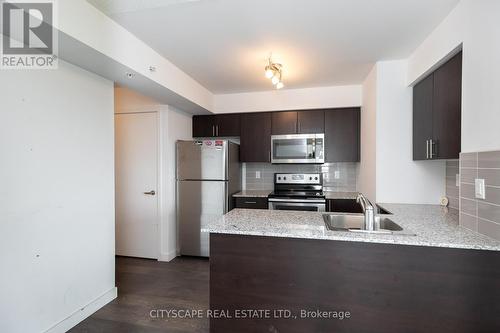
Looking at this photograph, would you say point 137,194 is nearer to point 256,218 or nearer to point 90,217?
point 90,217

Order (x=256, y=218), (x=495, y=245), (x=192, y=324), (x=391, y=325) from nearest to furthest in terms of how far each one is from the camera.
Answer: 1. (x=495, y=245)
2. (x=391, y=325)
3. (x=256, y=218)
4. (x=192, y=324)

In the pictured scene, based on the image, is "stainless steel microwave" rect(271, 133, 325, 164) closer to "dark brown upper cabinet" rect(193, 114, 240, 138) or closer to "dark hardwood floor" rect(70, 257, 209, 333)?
"dark brown upper cabinet" rect(193, 114, 240, 138)

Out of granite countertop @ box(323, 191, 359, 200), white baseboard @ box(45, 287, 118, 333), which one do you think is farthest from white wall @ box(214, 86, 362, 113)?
white baseboard @ box(45, 287, 118, 333)

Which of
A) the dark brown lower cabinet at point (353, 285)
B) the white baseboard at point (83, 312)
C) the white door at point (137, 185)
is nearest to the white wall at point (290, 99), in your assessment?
the white door at point (137, 185)

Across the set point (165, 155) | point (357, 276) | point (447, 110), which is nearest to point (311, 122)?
point (447, 110)

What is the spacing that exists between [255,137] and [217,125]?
2.11 ft

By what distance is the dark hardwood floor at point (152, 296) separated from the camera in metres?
2.03

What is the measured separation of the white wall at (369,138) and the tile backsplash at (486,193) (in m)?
1.06

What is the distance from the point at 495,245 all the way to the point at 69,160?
283 centimetres

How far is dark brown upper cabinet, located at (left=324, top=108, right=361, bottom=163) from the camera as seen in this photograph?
139 inches

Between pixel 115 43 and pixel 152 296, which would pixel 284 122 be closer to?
pixel 115 43

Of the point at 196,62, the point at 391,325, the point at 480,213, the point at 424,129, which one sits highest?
the point at 196,62

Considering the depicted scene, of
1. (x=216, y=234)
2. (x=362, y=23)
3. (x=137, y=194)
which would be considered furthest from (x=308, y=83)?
(x=137, y=194)

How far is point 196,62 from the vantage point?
272 cm
